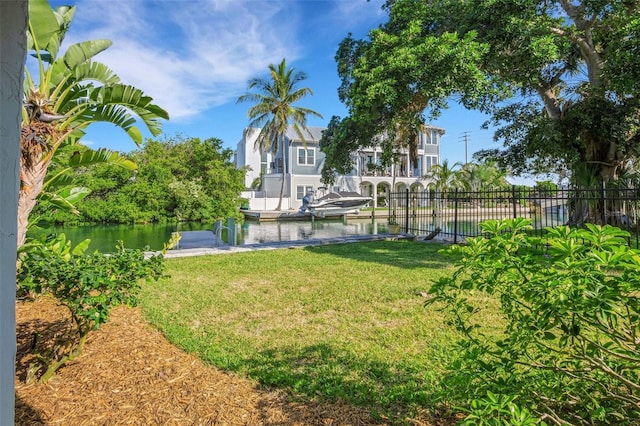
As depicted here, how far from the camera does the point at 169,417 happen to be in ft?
8.11

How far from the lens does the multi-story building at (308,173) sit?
34062 millimetres

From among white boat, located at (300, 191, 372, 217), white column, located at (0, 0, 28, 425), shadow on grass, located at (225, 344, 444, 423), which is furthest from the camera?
white boat, located at (300, 191, 372, 217)

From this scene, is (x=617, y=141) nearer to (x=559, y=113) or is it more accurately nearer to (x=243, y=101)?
(x=559, y=113)

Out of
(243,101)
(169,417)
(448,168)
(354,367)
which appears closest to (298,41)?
(354,367)

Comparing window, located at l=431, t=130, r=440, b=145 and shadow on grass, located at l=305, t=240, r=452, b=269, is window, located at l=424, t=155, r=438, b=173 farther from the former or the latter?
shadow on grass, located at l=305, t=240, r=452, b=269

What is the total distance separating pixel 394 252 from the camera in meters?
9.91

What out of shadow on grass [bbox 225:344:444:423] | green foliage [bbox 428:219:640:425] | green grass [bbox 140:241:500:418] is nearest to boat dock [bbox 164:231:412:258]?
green grass [bbox 140:241:500:418]

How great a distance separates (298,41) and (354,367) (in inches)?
278

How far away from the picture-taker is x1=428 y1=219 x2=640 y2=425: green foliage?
1.42 meters

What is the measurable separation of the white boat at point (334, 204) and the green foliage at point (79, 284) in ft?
81.6

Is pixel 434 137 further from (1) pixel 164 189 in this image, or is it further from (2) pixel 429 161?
(1) pixel 164 189

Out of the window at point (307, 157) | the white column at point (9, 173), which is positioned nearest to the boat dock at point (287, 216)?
the window at point (307, 157)

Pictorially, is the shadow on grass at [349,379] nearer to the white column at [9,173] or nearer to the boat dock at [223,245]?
the white column at [9,173]

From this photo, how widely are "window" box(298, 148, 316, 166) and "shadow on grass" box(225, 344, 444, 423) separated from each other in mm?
32019
